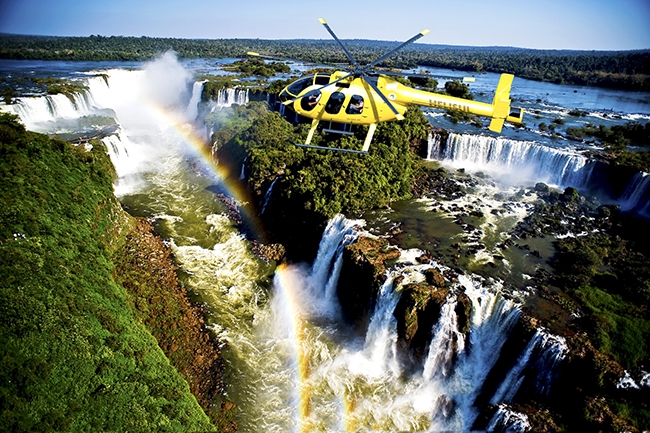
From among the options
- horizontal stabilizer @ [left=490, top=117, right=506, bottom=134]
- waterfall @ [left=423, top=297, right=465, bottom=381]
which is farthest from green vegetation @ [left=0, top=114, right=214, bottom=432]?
horizontal stabilizer @ [left=490, top=117, right=506, bottom=134]

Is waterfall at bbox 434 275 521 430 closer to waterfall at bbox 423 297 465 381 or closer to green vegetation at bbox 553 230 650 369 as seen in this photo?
waterfall at bbox 423 297 465 381

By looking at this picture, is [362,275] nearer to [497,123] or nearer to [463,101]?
[463,101]

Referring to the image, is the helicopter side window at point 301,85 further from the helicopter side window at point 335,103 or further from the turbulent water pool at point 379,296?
the turbulent water pool at point 379,296

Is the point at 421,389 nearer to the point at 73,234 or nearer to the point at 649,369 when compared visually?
the point at 649,369

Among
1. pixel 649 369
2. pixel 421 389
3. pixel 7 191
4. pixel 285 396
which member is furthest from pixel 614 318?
pixel 7 191

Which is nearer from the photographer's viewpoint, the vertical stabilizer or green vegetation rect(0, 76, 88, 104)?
the vertical stabilizer

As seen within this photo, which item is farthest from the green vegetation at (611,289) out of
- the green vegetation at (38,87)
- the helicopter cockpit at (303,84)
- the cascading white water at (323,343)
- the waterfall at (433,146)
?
the green vegetation at (38,87)
